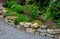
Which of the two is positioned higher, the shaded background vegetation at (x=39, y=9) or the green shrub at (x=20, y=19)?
the shaded background vegetation at (x=39, y=9)

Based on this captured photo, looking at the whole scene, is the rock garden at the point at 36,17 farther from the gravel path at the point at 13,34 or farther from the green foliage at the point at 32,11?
the gravel path at the point at 13,34

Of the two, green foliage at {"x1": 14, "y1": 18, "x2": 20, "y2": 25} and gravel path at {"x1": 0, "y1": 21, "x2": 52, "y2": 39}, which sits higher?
green foliage at {"x1": 14, "y1": 18, "x2": 20, "y2": 25}

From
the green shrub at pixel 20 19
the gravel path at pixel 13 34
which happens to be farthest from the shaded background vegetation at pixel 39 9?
the gravel path at pixel 13 34

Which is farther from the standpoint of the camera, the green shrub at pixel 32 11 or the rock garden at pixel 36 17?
the green shrub at pixel 32 11

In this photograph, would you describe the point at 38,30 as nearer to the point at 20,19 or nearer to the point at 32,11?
the point at 20,19

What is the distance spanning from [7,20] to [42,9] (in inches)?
53.9

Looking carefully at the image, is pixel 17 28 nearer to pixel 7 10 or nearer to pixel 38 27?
pixel 38 27

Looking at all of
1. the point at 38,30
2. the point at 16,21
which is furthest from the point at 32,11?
the point at 38,30

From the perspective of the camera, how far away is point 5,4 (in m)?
8.87

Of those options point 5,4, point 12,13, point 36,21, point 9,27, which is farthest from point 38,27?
point 5,4

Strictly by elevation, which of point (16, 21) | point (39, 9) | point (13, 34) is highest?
point (39, 9)

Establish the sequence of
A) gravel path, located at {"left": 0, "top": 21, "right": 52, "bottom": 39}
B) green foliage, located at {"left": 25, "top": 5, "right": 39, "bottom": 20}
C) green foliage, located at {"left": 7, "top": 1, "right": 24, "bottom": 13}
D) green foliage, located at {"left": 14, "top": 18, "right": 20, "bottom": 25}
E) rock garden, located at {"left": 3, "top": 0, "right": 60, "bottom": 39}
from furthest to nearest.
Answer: green foliage, located at {"left": 7, "top": 1, "right": 24, "bottom": 13}
green foliage, located at {"left": 25, "top": 5, "right": 39, "bottom": 20}
green foliage, located at {"left": 14, "top": 18, "right": 20, "bottom": 25}
rock garden, located at {"left": 3, "top": 0, "right": 60, "bottom": 39}
gravel path, located at {"left": 0, "top": 21, "right": 52, "bottom": 39}

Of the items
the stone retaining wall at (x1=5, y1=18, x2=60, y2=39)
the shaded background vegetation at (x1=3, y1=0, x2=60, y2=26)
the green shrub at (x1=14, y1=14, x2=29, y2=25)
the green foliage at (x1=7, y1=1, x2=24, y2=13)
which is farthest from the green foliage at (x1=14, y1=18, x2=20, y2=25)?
the green foliage at (x1=7, y1=1, x2=24, y2=13)

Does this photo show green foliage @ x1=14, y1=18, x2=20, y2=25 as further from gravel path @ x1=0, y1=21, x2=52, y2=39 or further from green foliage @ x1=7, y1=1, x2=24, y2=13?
green foliage @ x1=7, y1=1, x2=24, y2=13
